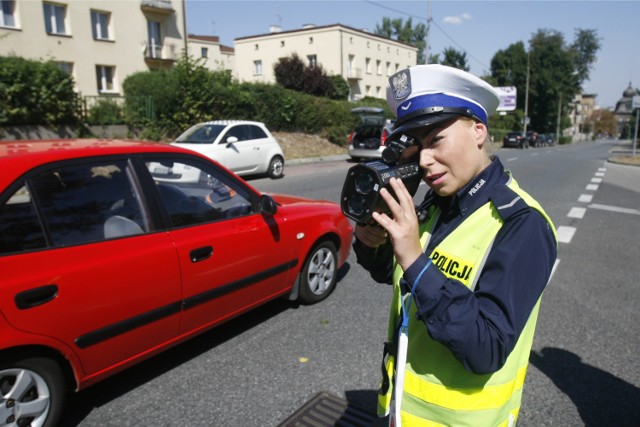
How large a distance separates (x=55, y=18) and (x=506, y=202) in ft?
97.2

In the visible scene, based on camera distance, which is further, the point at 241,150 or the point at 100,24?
the point at 100,24

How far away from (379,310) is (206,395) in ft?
6.07

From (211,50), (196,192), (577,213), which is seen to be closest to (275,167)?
(577,213)

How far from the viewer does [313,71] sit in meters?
36.4

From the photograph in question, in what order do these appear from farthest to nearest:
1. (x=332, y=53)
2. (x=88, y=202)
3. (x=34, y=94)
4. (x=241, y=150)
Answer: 1. (x=332, y=53)
2. (x=34, y=94)
3. (x=241, y=150)
4. (x=88, y=202)

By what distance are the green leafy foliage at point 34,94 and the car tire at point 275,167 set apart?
705cm

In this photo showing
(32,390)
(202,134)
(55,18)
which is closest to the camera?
(32,390)

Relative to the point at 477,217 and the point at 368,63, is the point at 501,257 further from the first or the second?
the point at 368,63

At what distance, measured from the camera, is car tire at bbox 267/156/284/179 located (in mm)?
13671

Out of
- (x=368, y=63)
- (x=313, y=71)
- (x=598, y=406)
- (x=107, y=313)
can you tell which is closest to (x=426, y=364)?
(x=107, y=313)

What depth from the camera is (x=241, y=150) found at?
12.7 meters

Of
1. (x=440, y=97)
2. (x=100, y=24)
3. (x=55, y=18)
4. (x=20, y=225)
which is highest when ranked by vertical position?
(x=100, y=24)

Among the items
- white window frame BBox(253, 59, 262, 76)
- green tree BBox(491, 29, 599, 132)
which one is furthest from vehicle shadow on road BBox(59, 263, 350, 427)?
green tree BBox(491, 29, 599, 132)

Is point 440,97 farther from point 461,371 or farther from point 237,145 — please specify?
point 237,145
